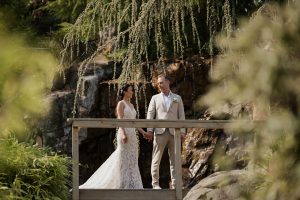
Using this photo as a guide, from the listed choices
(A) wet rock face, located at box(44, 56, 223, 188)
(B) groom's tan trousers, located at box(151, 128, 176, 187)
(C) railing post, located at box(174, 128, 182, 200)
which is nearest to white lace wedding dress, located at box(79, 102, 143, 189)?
(B) groom's tan trousers, located at box(151, 128, 176, 187)

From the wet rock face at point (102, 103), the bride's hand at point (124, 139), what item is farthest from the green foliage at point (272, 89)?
the wet rock face at point (102, 103)

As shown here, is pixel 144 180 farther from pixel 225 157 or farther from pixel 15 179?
pixel 225 157

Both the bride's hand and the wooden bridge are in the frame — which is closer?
the wooden bridge

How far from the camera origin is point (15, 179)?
21.6 feet

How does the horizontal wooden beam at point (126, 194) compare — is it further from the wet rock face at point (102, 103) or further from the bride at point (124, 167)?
the wet rock face at point (102, 103)

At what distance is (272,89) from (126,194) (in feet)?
19.6

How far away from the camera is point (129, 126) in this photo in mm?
7816

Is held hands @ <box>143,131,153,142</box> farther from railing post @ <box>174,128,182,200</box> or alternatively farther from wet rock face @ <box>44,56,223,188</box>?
wet rock face @ <box>44,56,223,188</box>

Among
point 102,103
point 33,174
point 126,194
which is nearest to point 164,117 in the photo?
point 126,194

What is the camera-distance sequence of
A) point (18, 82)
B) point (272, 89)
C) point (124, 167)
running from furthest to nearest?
point (124, 167), point (18, 82), point (272, 89)

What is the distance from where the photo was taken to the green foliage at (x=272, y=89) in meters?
1.86

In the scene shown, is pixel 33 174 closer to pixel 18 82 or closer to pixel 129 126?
pixel 129 126

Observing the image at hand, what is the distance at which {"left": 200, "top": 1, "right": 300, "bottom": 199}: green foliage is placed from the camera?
186cm

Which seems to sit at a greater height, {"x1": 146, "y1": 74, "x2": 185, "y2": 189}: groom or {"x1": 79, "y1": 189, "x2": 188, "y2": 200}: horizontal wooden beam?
{"x1": 146, "y1": 74, "x2": 185, "y2": 189}: groom
